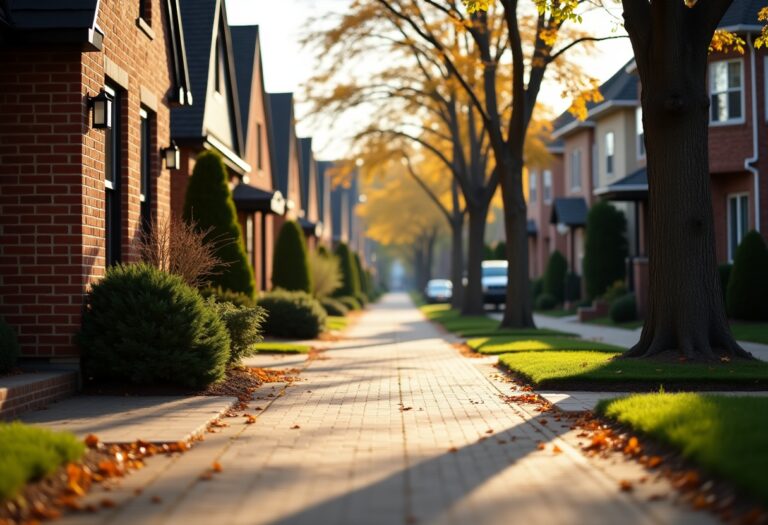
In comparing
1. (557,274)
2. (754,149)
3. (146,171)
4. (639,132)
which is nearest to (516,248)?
(754,149)

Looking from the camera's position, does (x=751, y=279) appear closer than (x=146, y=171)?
No

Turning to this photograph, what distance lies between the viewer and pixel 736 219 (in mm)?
29453

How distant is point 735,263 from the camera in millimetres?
25750

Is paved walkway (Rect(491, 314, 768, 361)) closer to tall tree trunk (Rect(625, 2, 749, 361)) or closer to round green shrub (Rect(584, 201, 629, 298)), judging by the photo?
round green shrub (Rect(584, 201, 629, 298))

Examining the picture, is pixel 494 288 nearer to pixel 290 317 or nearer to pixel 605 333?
pixel 605 333

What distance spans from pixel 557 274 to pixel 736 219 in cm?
1542

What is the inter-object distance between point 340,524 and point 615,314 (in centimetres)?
2613

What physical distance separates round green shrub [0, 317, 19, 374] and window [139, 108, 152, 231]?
535cm

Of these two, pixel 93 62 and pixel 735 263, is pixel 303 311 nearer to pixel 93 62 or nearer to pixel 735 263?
pixel 735 263

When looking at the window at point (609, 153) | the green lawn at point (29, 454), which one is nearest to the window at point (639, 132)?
the window at point (609, 153)

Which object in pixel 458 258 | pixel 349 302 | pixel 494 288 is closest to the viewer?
pixel 458 258

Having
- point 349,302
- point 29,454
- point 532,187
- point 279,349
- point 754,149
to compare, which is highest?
point 532,187

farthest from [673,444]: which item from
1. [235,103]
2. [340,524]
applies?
[235,103]

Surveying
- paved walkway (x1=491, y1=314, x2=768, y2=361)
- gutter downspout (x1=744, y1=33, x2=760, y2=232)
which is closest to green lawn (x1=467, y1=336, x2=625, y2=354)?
paved walkway (x1=491, y1=314, x2=768, y2=361)
